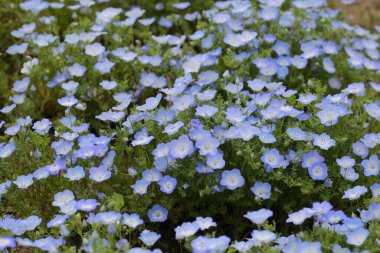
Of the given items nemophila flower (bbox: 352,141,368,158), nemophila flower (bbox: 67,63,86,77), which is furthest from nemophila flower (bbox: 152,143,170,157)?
nemophila flower (bbox: 67,63,86,77)

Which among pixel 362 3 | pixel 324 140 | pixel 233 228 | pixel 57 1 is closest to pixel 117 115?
pixel 233 228

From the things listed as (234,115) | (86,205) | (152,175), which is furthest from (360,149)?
(86,205)

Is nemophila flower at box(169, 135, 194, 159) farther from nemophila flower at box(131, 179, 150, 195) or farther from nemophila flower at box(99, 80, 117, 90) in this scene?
nemophila flower at box(99, 80, 117, 90)

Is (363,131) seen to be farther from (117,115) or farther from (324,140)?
(117,115)

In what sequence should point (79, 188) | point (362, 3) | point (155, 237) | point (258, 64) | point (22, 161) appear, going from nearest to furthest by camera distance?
point (155, 237)
point (79, 188)
point (22, 161)
point (258, 64)
point (362, 3)

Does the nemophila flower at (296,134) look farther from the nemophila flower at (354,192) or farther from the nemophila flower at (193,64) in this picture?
the nemophila flower at (193,64)

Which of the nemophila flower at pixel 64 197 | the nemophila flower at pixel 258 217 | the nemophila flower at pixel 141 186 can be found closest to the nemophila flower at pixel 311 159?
the nemophila flower at pixel 258 217

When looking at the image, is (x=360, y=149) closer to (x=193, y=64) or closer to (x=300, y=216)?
(x=300, y=216)
